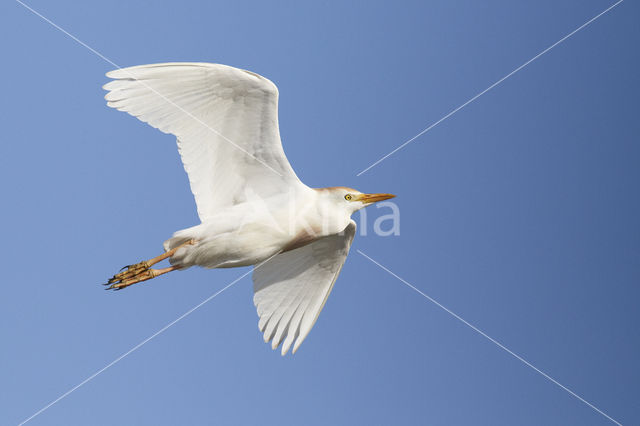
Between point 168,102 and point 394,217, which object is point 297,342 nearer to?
point 394,217

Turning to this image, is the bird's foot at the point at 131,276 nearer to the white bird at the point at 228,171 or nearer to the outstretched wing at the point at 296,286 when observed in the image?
the white bird at the point at 228,171

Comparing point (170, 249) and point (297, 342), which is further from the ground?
point (170, 249)

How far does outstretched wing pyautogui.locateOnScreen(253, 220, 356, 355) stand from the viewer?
1342 centimetres

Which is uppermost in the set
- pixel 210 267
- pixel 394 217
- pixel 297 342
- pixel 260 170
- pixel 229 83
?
pixel 229 83

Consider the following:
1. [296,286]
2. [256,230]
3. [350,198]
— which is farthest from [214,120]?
[296,286]

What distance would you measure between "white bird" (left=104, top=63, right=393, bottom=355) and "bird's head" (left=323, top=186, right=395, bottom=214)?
0.05 feet

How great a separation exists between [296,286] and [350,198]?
1.89 m

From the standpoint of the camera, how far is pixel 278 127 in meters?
11.9

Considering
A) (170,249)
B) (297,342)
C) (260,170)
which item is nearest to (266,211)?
(260,170)

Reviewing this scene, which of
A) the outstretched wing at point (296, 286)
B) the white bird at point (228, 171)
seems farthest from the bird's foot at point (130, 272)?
the outstretched wing at point (296, 286)

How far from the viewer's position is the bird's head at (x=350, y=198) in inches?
494

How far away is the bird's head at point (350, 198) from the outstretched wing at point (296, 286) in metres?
0.72

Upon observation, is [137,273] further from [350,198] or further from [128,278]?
[350,198]

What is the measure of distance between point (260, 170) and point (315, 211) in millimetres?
997
